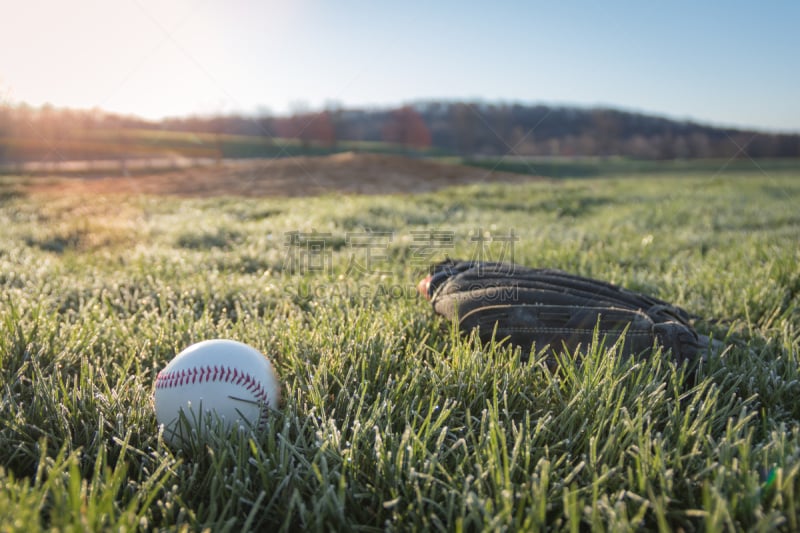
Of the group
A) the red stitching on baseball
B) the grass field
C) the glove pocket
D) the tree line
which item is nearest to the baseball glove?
the glove pocket

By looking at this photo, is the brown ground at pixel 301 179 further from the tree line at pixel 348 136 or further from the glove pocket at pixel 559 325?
the glove pocket at pixel 559 325

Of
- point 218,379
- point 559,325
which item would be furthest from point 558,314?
point 218,379

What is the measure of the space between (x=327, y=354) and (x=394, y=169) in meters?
22.3

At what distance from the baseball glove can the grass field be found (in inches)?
6.0

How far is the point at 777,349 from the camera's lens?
2.79 meters

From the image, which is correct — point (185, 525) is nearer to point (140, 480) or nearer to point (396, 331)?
point (140, 480)

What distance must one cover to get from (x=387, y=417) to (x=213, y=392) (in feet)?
2.50

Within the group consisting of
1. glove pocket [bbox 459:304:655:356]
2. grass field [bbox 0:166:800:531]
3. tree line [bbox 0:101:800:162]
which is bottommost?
grass field [bbox 0:166:800:531]

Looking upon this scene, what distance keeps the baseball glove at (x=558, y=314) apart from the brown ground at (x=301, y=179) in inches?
546

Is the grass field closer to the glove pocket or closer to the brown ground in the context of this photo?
the glove pocket

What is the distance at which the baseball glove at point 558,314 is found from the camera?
270 cm

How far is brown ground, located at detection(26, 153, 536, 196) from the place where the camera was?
17469mm

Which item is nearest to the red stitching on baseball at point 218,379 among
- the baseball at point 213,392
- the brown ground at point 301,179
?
the baseball at point 213,392

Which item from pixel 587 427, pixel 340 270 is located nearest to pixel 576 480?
pixel 587 427
